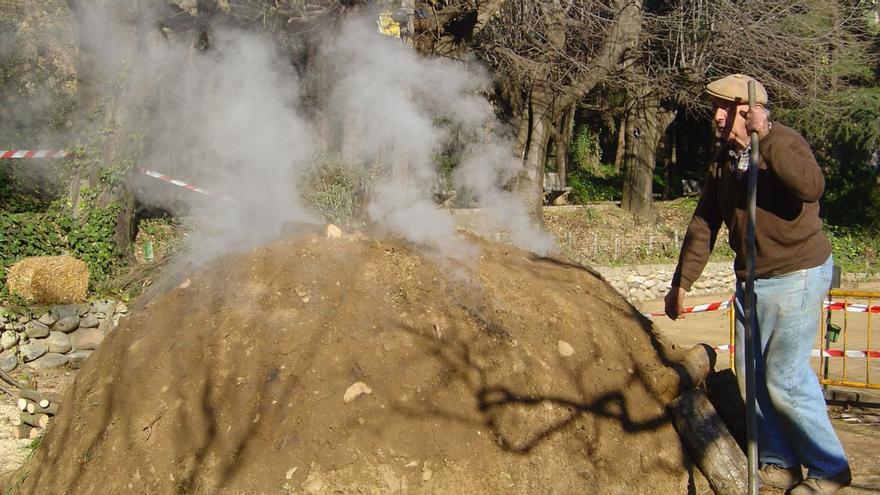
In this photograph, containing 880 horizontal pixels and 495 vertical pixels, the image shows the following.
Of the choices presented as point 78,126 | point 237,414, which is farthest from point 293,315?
point 78,126

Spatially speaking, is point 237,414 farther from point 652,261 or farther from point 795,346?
point 652,261

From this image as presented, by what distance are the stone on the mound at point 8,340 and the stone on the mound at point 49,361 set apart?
0.30 metres

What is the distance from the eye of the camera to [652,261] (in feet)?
60.1

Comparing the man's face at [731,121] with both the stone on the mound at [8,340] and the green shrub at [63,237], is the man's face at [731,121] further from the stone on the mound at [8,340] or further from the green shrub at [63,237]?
the green shrub at [63,237]

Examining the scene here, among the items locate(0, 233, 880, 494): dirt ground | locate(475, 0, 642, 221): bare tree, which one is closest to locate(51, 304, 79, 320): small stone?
locate(0, 233, 880, 494): dirt ground

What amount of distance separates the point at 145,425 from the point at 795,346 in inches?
124

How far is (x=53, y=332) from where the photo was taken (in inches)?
369

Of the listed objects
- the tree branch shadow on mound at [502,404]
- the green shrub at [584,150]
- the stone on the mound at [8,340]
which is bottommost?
the green shrub at [584,150]

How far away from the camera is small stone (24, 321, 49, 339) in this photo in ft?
30.1

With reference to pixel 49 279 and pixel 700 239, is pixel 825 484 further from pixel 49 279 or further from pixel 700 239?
pixel 49 279

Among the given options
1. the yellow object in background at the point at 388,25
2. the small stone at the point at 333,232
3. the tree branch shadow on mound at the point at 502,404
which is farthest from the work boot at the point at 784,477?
the yellow object in background at the point at 388,25

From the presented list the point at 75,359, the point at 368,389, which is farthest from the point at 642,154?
the point at 368,389

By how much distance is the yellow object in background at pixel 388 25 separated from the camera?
7.73 m

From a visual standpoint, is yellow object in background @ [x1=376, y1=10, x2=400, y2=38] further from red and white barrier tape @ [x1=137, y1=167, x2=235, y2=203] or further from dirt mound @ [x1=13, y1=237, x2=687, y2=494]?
dirt mound @ [x1=13, y1=237, x2=687, y2=494]
